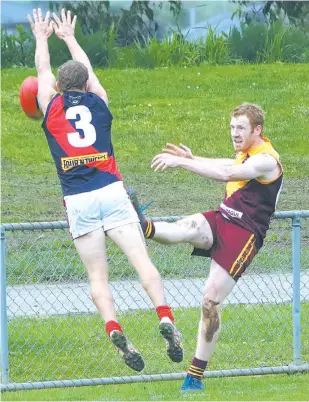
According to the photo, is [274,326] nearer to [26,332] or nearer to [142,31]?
[26,332]

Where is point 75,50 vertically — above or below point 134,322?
above

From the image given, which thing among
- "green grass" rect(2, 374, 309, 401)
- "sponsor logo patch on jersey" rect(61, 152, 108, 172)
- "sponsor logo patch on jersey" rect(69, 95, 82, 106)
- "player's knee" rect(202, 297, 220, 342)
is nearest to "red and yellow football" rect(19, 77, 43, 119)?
"sponsor logo patch on jersey" rect(69, 95, 82, 106)

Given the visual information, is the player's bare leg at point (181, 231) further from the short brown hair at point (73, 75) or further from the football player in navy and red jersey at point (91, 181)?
the short brown hair at point (73, 75)

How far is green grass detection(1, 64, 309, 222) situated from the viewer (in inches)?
719

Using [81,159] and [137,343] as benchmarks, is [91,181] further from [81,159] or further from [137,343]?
[137,343]

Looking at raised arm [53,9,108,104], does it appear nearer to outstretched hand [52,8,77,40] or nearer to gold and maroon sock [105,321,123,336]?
outstretched hand [52,8,77,40]

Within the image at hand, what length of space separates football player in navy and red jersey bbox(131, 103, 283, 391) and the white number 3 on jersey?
627 mm

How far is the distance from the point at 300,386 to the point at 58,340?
2.43 meters

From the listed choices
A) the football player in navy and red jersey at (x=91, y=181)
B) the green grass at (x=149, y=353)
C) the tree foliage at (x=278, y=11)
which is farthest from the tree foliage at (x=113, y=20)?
the football player in navy and red jersey at (x=91, y=181)

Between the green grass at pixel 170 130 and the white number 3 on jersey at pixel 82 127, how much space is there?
26.7ft

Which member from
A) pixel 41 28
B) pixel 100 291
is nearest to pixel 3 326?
pixel 100 291

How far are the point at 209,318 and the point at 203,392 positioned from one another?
599mm

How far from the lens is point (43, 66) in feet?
30.5

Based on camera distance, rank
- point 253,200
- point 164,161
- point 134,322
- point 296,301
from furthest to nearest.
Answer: point 134,322 → point 296,301 → point 253,200 → point 164,161
